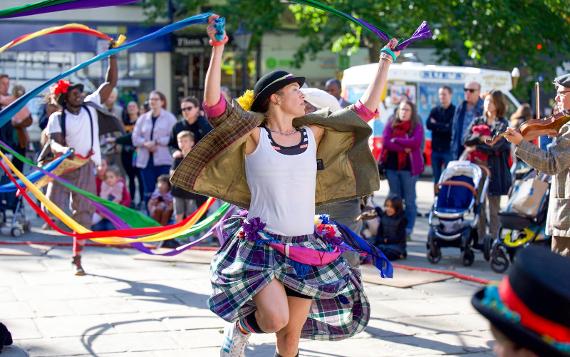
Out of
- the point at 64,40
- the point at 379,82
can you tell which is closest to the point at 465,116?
the point at 379,82

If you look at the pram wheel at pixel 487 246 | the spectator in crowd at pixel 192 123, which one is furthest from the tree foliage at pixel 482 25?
the pram wheel at pixel 487 246

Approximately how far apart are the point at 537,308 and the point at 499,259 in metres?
7.64

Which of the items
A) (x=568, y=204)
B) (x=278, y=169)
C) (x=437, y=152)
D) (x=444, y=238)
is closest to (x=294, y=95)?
(x=278, y=169)

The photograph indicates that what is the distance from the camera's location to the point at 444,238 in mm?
10031

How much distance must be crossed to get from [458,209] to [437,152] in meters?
3.20

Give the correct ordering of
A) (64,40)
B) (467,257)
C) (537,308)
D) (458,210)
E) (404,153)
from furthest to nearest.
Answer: (64,40) → (404,153) → (458,210) → (467,257) → (537,308)

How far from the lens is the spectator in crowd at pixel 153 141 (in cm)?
1316

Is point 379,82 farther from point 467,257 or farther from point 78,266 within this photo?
point 467,257

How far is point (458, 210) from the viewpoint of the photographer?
33.2 feet

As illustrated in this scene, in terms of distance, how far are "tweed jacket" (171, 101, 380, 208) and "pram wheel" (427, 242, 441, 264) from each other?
4717 millimetres

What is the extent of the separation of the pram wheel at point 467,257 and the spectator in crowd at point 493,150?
56 centimetres

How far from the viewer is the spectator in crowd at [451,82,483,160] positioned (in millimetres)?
11703

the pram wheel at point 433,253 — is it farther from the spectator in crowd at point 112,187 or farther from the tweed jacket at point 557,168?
the spectator in crowd at point 112,187

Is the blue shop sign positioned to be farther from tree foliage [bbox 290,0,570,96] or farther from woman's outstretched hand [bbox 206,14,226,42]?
woman's outstretched hand [bbox 206,14,226,42]
